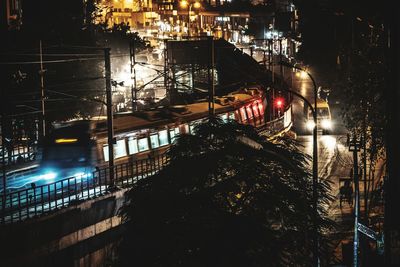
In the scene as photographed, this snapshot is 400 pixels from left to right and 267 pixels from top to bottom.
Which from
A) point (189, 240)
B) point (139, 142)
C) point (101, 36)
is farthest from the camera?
point (101, 36)

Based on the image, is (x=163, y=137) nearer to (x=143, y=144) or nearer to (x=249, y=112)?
(x=143, y=144)

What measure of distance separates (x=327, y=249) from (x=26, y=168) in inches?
621

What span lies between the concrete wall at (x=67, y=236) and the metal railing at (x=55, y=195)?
382mm

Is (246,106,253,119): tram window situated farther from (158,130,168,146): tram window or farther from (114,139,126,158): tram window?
(114,139,126,158): tram window

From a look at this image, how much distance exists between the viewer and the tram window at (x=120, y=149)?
22344 mm

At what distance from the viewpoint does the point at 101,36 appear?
3741 centimetres

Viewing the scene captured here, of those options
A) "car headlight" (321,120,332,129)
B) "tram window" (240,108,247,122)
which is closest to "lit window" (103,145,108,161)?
"tram window" (240,108,247,122)

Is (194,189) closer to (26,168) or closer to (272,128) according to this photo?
(26,168)

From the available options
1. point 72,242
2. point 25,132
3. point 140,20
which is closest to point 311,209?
point 72,242

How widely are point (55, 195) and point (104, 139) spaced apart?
18.5 feet

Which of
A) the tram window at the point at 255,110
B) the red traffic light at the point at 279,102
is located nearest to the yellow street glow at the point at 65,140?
the tram window at the point at 255,110

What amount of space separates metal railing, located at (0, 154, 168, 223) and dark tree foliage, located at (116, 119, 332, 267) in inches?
85.9

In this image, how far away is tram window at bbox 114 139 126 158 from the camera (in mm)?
22344

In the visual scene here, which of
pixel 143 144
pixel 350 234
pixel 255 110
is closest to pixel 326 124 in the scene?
pixel 255 110
